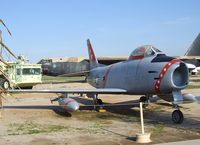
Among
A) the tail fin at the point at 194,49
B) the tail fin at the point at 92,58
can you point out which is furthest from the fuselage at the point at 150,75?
the tail fin at the point at 194,49

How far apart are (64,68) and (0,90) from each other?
51.7 metres

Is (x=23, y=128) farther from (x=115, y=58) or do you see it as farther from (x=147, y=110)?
(x=115, y=58)

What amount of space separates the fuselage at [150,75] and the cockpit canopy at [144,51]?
0.14 meters

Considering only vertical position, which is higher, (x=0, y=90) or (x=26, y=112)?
(x=0, y=90)

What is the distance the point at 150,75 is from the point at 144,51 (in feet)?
4.35

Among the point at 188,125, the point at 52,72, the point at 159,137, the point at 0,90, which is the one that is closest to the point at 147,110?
the point at 188,125

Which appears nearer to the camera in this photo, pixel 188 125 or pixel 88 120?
pixel 188 125

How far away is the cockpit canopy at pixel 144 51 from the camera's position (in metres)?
12.3

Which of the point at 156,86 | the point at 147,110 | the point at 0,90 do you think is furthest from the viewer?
the point at 147,110

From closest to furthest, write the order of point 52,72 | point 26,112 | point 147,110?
1. point 26,112
2. point 147,110
3. point 52,72

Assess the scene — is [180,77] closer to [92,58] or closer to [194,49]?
[92,58]

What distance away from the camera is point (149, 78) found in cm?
1172

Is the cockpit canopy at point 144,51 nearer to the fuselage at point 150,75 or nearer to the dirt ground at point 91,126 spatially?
the fuselage at point 150,75

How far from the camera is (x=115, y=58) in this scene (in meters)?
81.4
